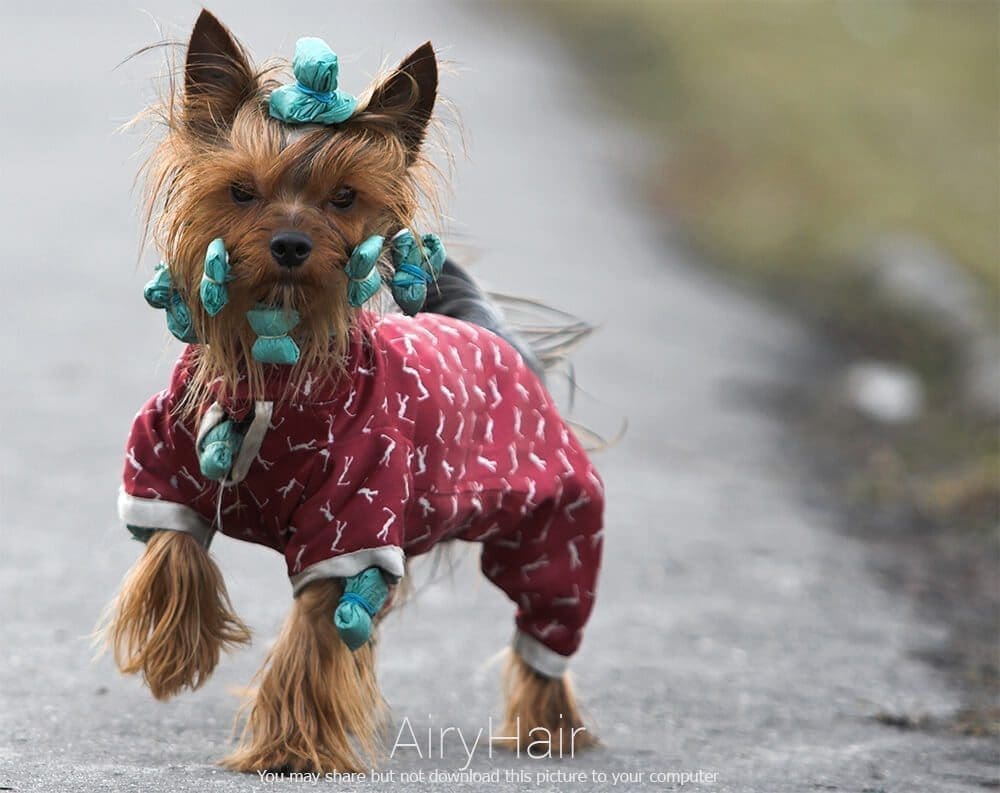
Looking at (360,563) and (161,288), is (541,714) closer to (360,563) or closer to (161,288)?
(360,563)

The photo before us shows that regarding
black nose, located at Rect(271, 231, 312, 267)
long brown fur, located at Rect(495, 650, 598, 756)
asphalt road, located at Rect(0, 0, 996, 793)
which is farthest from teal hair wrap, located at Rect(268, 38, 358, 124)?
long brown fur, located at Rect(495, 650, 598, 756)

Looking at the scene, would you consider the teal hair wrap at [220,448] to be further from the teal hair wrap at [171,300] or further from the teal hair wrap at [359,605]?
the teal hair wrap at [359,605]

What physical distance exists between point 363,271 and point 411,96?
1.61 ft

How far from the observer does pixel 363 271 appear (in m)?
4.53

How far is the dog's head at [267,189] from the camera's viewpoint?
14.6ft

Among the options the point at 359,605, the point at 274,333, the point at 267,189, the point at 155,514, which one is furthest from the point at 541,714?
the point at 267,189

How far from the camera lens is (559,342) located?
20.2 ft

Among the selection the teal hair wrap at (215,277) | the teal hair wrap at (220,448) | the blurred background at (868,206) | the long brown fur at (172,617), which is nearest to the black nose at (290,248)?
the teal hair wrap at (215,277)

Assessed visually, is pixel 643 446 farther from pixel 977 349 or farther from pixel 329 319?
pixel 329 319

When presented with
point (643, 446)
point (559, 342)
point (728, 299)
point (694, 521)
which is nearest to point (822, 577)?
point (694, 521)

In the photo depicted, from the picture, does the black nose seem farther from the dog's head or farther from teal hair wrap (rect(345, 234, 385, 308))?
teal hair wrap (rect(345, 234, 385, 308))

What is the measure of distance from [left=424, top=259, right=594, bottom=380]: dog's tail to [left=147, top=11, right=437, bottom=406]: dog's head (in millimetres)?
925

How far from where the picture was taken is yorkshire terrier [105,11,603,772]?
4.49m

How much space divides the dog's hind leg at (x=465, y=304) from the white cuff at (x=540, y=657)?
0.81 metres
